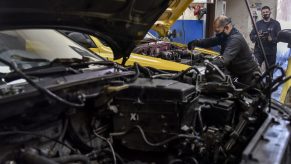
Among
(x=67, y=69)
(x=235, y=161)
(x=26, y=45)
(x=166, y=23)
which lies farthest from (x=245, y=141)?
(x=166, y=23)

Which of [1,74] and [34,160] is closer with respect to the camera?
[34,160]

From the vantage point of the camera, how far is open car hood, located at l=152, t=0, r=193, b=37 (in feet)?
19.9

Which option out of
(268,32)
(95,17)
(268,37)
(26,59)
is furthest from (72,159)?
(268,32)

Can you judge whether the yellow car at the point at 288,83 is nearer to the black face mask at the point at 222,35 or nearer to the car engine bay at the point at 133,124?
the black face mask at the point at 222,35

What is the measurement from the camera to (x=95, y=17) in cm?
230

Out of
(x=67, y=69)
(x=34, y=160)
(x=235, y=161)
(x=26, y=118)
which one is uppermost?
(x=67, y=69)

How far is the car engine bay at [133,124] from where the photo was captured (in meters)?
1.85

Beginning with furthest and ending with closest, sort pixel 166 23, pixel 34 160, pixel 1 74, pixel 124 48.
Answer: pixel 166 23 < pixel 124 48 < pixel 1 74 < pixel 34 160

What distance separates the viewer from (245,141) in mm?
2092

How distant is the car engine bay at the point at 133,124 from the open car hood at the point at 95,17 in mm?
278

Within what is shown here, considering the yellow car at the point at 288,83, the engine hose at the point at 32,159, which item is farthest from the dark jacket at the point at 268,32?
the engine hose at the point at 32,159

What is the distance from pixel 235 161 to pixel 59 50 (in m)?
1.33

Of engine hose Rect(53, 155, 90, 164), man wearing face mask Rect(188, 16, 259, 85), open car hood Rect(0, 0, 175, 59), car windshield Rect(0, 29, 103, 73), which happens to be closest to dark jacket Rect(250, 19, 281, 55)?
man wearing face mask Rect(188, 16, 259, 85)

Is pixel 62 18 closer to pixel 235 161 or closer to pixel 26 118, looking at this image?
pixel 26 118
